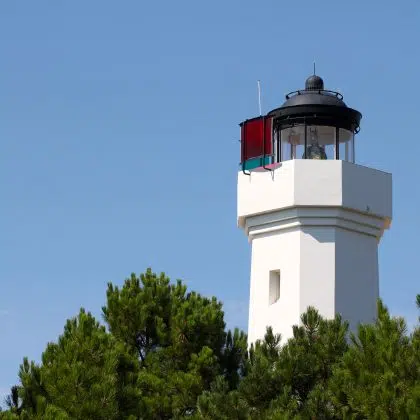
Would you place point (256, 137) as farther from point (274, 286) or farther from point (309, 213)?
point (274, 286)

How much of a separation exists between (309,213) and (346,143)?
71.6 inches

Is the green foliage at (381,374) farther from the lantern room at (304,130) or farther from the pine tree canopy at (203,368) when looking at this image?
the lantern room at (304,130)

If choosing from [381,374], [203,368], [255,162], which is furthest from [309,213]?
[381,374]

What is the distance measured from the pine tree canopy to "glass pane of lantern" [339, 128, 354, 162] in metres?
3.59

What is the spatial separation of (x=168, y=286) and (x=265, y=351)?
303cm

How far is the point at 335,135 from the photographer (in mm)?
25922

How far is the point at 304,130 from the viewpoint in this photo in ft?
84.8

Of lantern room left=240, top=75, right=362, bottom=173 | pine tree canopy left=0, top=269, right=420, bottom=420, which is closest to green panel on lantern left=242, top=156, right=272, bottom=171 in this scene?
lantern room left=240, top=75, right=362, bottom=173

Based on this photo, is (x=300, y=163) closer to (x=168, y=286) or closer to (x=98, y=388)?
(x=168, y=286)

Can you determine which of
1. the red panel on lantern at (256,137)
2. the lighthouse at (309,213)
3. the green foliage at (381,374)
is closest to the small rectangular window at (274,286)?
the lighthouse at (309,213)

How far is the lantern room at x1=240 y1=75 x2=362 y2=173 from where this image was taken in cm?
2544

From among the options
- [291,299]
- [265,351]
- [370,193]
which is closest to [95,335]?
[265,351]

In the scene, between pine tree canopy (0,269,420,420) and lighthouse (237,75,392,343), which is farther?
lighthouse (237,75,392,343)

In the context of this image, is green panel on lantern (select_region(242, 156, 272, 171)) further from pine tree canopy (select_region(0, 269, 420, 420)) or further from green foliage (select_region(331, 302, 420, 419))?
green foliage (select_region(331, 302, 420, 419))
